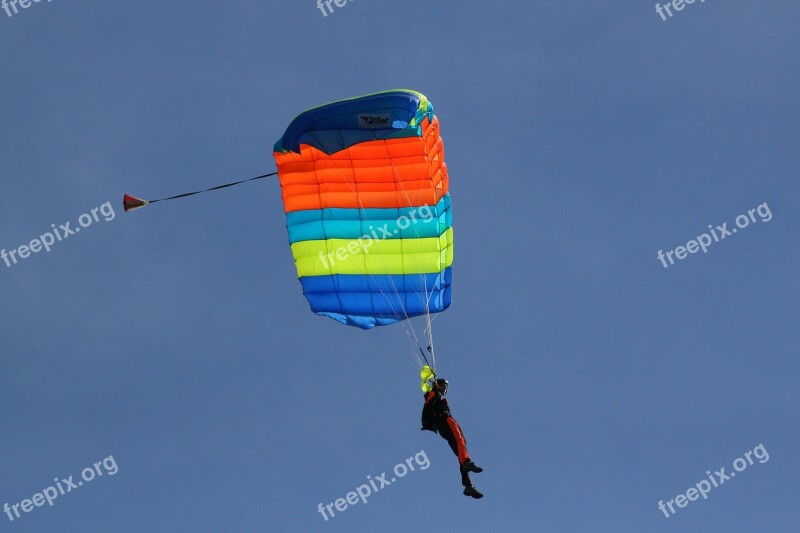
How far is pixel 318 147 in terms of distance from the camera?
2262 cm

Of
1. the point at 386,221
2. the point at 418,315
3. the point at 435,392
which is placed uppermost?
the point at 386,221

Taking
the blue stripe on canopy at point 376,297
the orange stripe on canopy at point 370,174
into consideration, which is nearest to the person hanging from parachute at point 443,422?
the blue stripe on canopy at point 376,297

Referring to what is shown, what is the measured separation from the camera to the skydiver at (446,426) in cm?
2117

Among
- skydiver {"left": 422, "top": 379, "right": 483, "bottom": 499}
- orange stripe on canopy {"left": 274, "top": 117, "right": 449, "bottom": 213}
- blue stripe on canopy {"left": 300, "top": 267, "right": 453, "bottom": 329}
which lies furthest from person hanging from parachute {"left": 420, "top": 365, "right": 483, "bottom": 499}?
orange stripe on canopy {"left": 274, "top": 117, "right": 449, "bottom": 213}

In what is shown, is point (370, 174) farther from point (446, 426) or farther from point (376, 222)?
point (446, 426)

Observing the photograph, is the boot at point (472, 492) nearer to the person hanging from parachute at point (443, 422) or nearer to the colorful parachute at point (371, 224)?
the person hanging from parachute at point (443, 422)

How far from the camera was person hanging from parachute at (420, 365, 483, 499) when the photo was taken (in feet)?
69.6

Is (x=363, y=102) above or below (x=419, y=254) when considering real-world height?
above

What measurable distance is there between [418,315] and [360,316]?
958 mm

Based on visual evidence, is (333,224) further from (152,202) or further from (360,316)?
(152,202)

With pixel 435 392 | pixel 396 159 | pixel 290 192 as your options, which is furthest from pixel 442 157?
pixel 435 392

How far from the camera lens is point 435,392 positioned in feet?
71.9

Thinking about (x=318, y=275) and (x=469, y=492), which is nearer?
(x=469, y=492)

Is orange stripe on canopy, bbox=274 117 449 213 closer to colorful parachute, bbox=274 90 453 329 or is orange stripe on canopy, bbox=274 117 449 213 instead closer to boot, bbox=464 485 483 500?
colorful parachute, bbox=274 90 453 329
